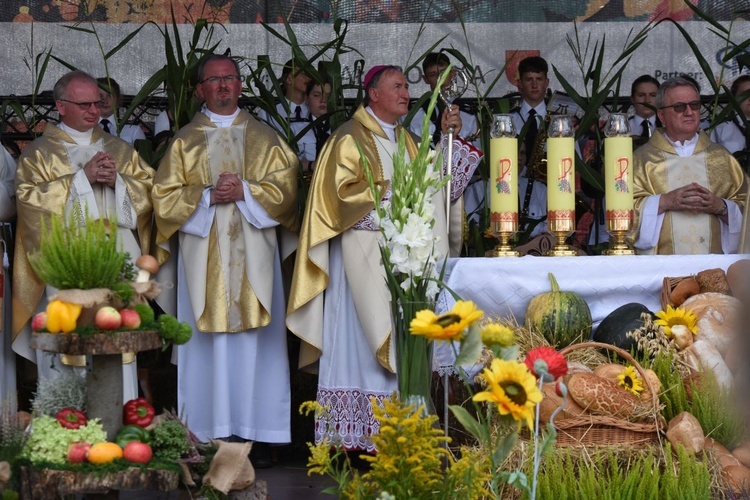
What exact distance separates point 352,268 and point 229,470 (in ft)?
7.72

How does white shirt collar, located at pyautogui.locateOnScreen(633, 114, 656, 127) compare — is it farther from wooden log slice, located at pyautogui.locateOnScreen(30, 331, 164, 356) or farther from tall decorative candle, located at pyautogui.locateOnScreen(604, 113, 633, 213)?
wooden log slice, located at pyautogui.locateOnScreen(30, 331, 164, 356)

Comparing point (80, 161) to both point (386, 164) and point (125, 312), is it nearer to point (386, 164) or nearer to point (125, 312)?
point (386, 164)

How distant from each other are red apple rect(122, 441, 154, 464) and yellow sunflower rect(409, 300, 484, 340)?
964 mm

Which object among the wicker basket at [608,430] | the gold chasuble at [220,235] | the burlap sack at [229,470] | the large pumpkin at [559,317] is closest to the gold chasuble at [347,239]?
the gold chasuble at [220,235]

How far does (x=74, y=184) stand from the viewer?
232 inches

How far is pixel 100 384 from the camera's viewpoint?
345 centimetres

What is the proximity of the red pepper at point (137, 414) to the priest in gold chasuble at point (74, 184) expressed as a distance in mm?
2420

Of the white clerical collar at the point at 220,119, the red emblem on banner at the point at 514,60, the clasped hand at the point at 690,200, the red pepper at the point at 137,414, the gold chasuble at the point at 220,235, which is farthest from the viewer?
the red emblem on banner at the point at 514,60

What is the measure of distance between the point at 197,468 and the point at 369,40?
22.9ft

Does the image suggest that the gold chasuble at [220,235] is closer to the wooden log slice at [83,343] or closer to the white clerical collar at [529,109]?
the white clerical collar at [529,109]

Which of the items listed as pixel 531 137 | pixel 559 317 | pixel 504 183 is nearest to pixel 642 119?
pixel 531 137

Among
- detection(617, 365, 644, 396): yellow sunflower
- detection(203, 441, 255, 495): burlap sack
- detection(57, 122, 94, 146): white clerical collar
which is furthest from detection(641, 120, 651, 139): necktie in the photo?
detection(203, 441, 255, 495): burlap sack

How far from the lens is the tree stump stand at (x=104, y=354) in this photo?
329 cm

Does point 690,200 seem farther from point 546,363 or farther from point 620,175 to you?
point 546,363
